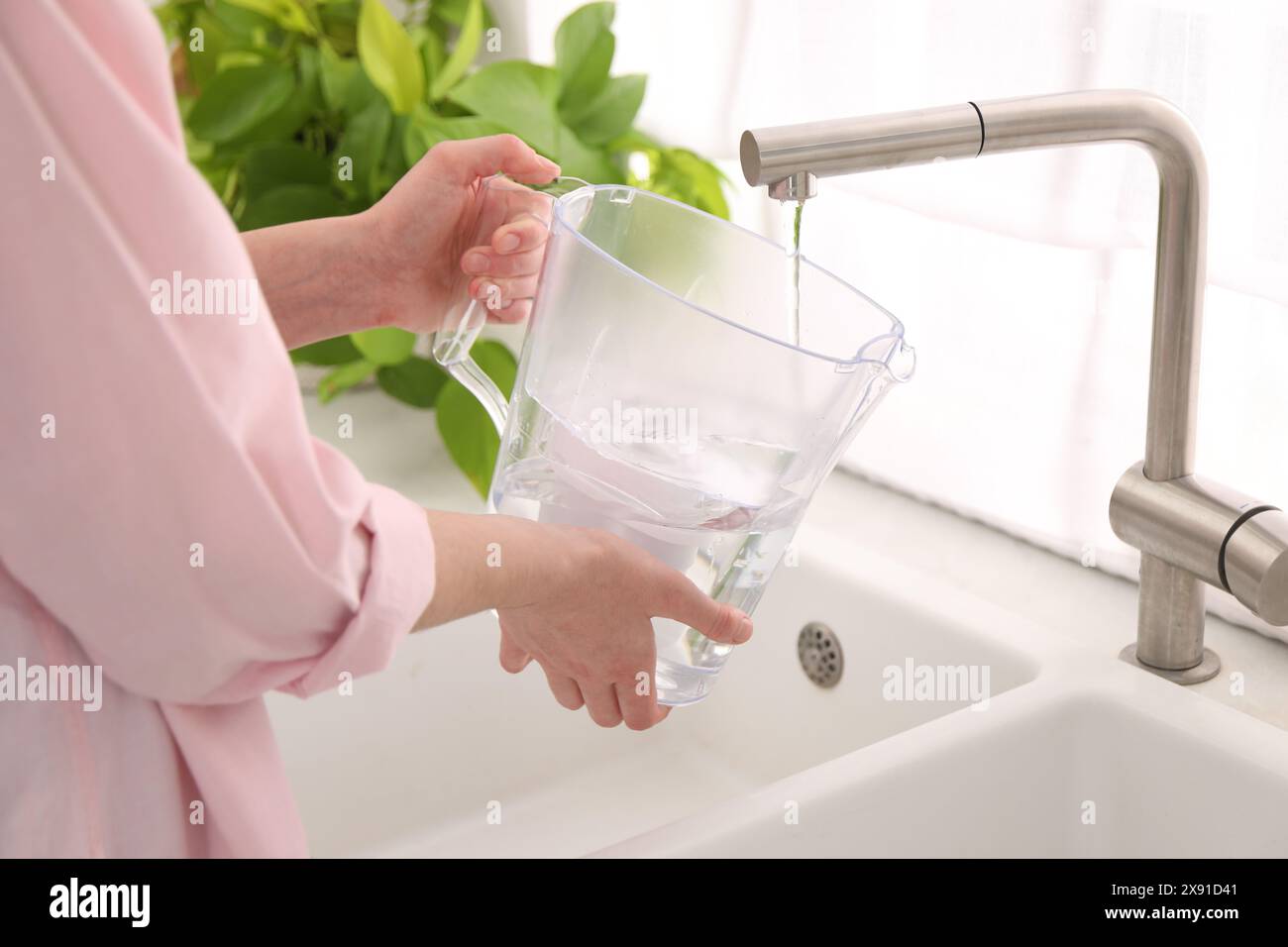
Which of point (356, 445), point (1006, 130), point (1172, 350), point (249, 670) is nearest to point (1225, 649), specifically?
point (1172, 350)

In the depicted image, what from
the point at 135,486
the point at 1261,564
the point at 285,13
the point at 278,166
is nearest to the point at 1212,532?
the point at 1261,564

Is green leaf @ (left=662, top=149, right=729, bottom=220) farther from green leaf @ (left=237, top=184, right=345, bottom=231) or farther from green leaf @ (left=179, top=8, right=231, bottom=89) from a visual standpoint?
green leaf @ (left=179, top=8, right=231, bottom=89)

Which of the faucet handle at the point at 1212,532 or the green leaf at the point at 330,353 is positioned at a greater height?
the green leaf at the point at 330,353

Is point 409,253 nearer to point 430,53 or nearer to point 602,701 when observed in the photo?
point 602,701

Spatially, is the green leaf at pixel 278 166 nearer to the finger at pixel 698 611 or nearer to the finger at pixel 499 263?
the finger at pixel 499 263

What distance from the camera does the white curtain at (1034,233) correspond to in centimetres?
78

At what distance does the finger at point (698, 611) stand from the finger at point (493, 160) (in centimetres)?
23

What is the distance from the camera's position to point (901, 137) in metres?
0.61

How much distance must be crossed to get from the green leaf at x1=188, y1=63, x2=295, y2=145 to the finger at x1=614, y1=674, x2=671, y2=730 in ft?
2.49

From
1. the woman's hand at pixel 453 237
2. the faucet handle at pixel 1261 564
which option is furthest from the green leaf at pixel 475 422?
the faucet handle at pixel 1261 564

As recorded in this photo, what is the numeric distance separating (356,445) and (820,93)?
18.9 inches

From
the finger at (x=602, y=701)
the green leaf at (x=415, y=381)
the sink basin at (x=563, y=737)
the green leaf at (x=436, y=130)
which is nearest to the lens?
the finger at (x=602, y=701)

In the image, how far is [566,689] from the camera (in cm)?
65

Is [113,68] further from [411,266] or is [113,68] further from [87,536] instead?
[411,266]
